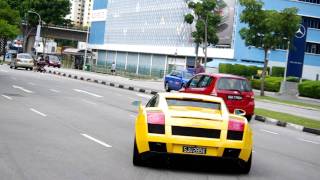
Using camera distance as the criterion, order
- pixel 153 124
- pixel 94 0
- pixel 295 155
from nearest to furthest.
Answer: pixel 153 124, pixel 295 155, pixel 94 0

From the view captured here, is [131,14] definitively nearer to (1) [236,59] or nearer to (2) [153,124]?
(1) [236,59]

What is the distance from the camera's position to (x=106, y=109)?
21750 mm

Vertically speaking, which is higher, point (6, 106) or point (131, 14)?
point (131, 14)

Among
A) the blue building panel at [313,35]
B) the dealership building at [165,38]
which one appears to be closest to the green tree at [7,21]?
the dealership building at [165,38]

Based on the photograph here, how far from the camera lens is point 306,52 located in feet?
252

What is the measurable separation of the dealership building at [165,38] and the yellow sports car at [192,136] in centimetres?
3835

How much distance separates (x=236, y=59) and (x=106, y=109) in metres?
53.6

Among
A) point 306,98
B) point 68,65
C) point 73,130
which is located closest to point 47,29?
point 68,65

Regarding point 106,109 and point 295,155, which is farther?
point 106,109

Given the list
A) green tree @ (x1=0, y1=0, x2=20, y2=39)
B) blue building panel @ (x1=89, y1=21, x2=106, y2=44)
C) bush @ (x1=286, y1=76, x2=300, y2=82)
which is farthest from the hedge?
blue building panel @ (x1=89, y1=21, x2=106, y2=44)

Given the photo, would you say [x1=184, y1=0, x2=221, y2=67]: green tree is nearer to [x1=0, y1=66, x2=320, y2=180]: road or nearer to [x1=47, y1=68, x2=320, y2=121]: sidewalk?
[x1=47, y1=68, x2=320, y2=121]: sidewalk

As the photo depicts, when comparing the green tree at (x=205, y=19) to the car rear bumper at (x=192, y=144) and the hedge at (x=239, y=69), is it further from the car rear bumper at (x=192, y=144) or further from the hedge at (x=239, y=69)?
the car rear bumper at (x=192, y=144)

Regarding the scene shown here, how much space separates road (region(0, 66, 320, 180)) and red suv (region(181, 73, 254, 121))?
6.97ft

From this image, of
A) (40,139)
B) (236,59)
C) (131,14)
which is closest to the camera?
(40,139)
